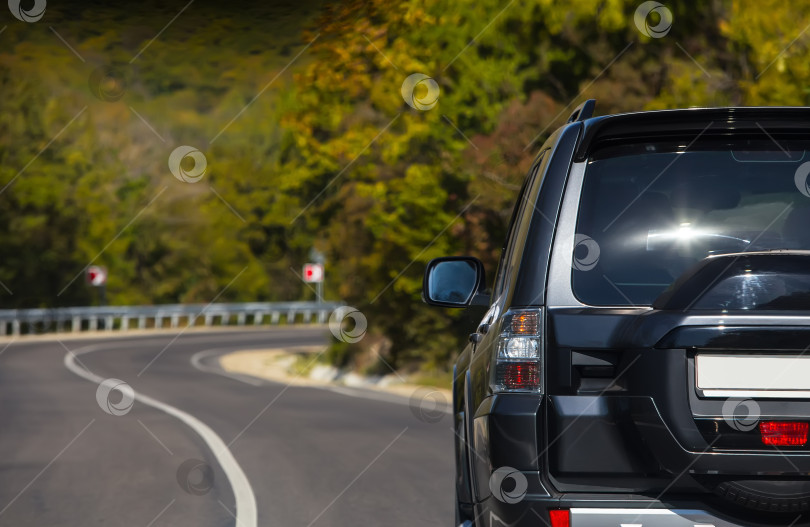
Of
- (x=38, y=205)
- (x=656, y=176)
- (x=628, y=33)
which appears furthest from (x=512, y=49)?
(x=38, y=205)

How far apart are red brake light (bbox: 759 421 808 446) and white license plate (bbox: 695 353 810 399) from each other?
0.08 metres

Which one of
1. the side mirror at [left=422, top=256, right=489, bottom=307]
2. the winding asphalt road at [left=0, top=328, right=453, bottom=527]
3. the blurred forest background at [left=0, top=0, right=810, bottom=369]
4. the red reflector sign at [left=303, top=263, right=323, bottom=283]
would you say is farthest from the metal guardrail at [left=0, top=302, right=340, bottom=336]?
the side mirror at [left=422, top=256, right=489, bottom=307]

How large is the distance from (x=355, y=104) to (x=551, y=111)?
1113cm

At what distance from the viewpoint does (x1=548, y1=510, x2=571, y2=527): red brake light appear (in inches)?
140

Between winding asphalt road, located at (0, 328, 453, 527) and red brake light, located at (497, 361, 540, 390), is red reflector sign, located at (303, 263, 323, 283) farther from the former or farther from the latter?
red brake light, located at (497, 361, 540, 390)

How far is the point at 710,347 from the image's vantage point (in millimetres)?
3479

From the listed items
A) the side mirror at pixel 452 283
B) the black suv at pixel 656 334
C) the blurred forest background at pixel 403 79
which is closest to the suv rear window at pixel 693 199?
the black suv at pixel 656 334

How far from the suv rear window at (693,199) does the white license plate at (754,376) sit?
0.45 meters

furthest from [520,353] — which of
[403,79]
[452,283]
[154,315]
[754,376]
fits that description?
[154,315]

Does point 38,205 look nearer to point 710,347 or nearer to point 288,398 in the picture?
point 288,398

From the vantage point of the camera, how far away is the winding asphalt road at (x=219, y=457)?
8.22 metres

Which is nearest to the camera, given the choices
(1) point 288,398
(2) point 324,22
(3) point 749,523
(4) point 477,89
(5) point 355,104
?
(3) point 749,523

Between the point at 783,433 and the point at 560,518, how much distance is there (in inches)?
28.1

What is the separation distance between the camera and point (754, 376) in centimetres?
348
